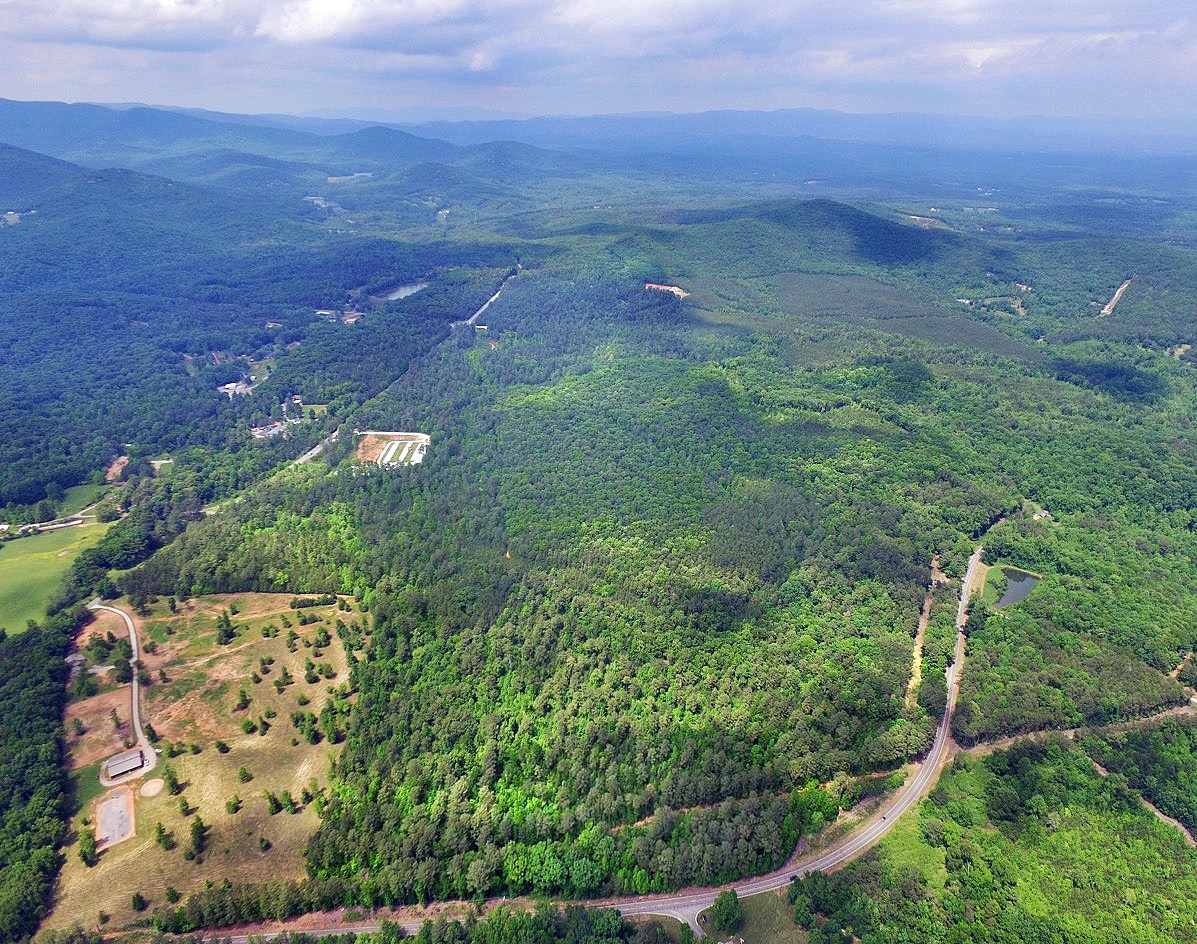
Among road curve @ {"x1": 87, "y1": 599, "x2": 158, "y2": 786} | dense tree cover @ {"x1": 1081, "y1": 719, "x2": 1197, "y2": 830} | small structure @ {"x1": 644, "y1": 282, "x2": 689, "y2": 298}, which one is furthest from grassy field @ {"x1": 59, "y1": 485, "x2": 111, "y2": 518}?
dense tree cover @ {"x1": 1081, "y1": 719, "x2": 1197, "y2": 830}

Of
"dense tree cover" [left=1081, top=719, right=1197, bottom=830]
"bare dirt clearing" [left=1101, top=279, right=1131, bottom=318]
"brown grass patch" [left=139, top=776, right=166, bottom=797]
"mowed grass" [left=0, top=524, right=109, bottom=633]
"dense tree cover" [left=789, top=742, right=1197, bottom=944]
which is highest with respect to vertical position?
"bare dirt clearing" [left=1101, top=279, right=1131, bottom=318]

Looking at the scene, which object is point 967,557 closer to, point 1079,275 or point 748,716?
point 748,716

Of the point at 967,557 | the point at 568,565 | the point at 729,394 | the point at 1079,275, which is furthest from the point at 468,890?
the point at 1079,275

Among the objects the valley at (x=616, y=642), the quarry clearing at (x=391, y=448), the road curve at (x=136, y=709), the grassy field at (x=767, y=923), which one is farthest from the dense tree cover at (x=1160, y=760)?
the quarry clearing at (x=391, y=448)

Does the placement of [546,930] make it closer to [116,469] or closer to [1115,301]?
[116,469]

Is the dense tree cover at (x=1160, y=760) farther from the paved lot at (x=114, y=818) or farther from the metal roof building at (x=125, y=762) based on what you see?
the metal roof building at (x=125, y=762)

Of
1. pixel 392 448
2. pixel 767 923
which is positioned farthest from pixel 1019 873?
pixel 392 448

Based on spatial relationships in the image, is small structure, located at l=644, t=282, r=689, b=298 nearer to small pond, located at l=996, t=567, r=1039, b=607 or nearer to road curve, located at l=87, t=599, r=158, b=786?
small pond, located at l=996, t=567, r=1039, b=607
